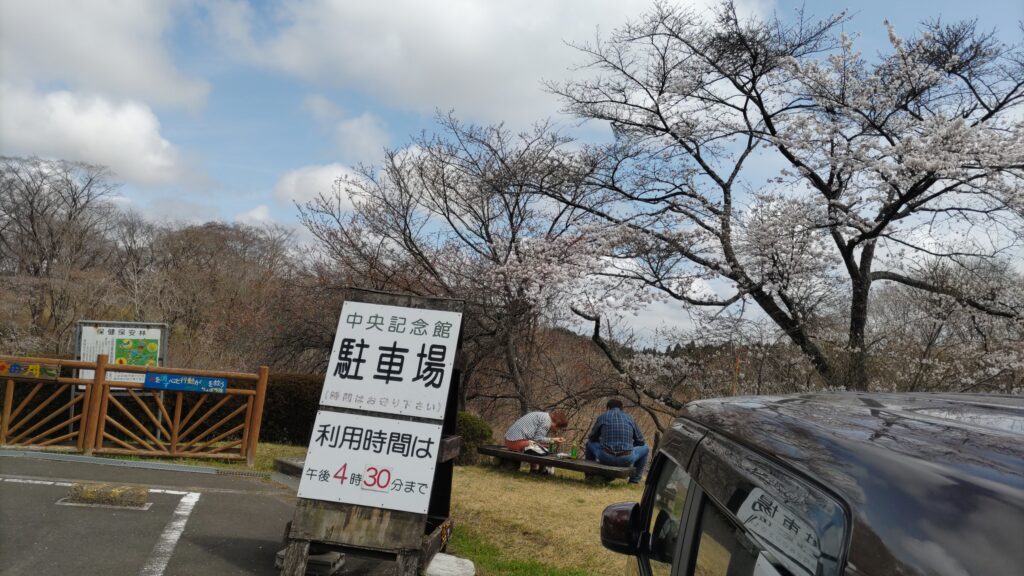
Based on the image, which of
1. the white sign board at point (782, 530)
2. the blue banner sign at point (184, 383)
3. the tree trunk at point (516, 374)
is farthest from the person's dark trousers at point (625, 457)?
the white sign board at point (782, 530)

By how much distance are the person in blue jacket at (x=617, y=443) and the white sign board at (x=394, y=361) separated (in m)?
6.11

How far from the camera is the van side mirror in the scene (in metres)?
2.72

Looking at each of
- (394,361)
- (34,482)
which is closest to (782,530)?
(394,361)

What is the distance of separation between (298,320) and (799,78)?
1225 cm

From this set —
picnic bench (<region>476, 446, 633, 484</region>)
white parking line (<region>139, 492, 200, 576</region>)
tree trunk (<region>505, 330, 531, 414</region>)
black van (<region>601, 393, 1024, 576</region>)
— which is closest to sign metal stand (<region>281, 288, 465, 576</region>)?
white parking line (<region>139, 492, 200, 576</region>)

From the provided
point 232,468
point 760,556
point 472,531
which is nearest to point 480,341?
point 232,468

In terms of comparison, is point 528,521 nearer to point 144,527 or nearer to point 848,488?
point 144,527

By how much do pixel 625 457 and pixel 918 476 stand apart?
432 inches

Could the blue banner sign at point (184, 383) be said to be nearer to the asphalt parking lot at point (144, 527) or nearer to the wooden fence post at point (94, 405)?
the wooden fence post at point (94, 405)

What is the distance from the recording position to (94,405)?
11203 millimetres

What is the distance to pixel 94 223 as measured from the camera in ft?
121

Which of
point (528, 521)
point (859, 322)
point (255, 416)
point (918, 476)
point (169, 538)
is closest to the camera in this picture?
point (918, 476)

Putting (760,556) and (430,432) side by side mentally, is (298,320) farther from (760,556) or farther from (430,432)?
(760,556)

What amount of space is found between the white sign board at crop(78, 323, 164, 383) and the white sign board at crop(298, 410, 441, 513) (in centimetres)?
738
